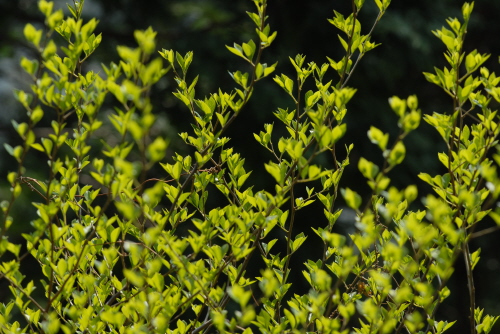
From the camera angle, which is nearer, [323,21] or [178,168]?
[178,168]

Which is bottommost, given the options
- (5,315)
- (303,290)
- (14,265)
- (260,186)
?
(303,290)

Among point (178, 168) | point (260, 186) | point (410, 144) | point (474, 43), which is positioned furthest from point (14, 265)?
point (474, 43)

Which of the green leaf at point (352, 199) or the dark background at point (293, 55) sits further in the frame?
the dark background at point (293, 55)

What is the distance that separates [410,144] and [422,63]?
0.56 meters

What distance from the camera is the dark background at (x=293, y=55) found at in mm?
4285

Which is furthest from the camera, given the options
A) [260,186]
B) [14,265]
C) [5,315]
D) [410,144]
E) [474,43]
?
[474,43]

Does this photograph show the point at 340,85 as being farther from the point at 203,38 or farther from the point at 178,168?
the point at 203,38

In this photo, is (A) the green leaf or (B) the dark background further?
(B) the dark background

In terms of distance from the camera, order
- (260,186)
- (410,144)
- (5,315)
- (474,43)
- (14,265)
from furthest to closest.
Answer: (474,43) → (410,144) → (260,186) → (5,315) → (14,265)

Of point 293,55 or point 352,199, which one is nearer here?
point 352,199

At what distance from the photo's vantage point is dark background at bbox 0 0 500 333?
429cm

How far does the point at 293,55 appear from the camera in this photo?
4266 millimetres

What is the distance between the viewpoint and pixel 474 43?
5.29m

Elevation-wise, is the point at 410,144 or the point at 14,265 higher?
the point at 14,265
